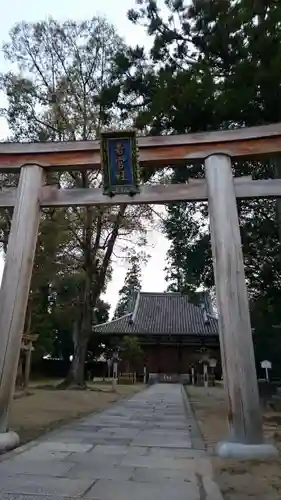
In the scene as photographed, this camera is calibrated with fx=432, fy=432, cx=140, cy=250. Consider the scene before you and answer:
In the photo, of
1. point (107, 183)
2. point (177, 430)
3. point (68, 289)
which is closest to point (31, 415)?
point (177, 430)

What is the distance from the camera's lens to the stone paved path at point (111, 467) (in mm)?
3100

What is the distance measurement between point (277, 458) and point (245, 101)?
638 cm

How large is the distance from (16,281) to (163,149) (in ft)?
8.72

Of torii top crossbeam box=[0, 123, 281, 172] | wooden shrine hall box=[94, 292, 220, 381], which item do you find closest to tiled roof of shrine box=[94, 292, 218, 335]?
wooden shrine hall box=[94, 292, 220, 381]

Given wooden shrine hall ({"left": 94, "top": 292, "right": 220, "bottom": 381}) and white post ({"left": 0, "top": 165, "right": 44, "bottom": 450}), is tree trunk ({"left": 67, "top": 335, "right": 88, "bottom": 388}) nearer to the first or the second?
wooden shrine hall ({"left": 94, "top": 292, "right": 220, "bottom": 381})

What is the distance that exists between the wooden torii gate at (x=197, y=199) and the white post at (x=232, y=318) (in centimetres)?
1

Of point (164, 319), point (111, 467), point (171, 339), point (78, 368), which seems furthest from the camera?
point (164, 319)

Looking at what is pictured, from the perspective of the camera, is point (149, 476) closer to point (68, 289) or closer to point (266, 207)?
point (266, 207)

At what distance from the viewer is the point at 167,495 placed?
3057mm

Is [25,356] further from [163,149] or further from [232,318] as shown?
[232,318]

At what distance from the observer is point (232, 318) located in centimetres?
502

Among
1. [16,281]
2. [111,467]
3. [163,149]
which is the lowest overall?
[111,467]

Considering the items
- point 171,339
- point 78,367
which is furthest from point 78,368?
point 171,339

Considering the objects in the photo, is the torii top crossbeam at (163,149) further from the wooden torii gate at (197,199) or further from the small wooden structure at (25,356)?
the small wooden structure at (25,356)
